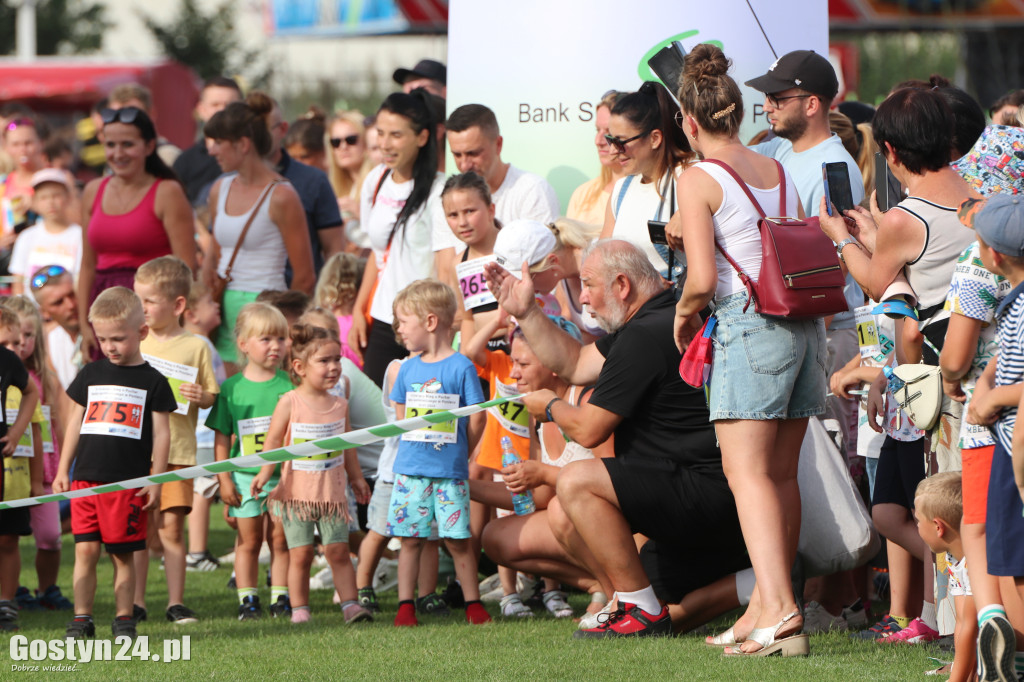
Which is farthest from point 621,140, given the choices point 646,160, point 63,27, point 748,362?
point 63,27

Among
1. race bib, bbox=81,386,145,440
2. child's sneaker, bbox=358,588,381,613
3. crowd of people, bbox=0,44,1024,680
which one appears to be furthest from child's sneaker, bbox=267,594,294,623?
race bib, bbox=81,386,145,440

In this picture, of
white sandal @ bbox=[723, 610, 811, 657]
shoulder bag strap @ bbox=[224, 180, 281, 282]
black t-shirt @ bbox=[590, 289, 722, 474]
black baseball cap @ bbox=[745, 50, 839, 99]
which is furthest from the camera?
shoulder bag strap @ bbox=[224, 180, 281, 282]

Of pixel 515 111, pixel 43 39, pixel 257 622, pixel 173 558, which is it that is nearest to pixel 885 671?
pixel 257 622

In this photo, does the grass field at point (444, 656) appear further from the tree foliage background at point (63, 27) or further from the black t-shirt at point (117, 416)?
the tree foliage background at point (63, 27)

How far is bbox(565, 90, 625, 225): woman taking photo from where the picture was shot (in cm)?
671

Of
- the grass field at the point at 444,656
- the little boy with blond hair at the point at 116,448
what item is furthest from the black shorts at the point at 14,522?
the little boy with blond hair at the point at 116,448

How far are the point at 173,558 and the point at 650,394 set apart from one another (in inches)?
89.0

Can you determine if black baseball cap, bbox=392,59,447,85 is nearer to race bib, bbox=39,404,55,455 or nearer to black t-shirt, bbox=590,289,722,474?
race bib, bbox=39,404,55,455

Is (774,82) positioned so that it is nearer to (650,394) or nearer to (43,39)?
(650,394)

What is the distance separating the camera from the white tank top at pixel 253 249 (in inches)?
307

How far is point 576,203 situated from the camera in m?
7.01

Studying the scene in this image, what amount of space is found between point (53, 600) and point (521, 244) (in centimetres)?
283

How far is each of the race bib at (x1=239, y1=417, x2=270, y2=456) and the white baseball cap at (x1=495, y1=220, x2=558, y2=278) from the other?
131 cm

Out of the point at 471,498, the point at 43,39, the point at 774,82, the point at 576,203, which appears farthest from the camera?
the point at 43,39
